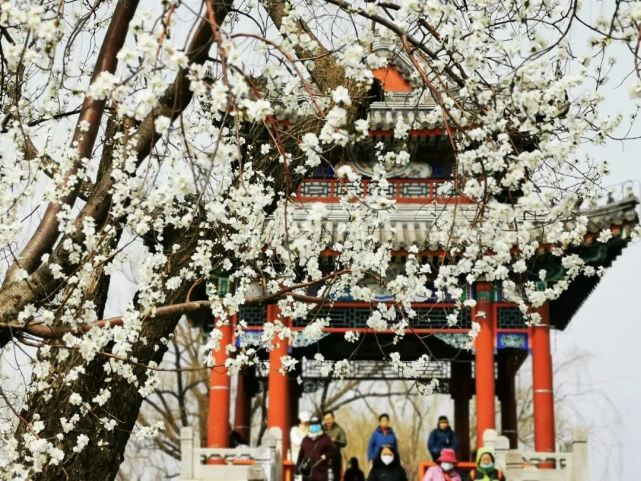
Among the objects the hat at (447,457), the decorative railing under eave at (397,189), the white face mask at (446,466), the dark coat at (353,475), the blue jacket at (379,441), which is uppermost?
the decorative railing under eave at (397,189)

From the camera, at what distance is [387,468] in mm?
12188

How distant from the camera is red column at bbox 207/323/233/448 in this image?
1498 cm

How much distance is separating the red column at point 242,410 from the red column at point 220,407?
2779 mm

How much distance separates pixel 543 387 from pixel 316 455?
14.8 ft

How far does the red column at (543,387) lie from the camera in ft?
48.1

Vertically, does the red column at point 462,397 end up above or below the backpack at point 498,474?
above

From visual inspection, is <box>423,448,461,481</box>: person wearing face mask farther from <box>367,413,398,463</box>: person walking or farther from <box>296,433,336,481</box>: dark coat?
<box>296,433,336,481</box>: dark coat

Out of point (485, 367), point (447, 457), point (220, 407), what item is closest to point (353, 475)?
point (220, 407)

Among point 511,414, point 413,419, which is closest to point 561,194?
point 511,414

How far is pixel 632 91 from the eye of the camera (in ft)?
16.6

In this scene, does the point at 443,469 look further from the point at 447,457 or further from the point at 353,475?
the point at 353,475

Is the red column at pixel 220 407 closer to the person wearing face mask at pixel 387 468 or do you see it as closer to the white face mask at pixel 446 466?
the person wearing face mask at pixel 387 468

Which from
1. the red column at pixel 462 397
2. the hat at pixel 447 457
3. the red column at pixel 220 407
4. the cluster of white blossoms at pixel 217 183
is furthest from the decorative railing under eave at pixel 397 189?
the cluster of white blossoms at pixel 217 183

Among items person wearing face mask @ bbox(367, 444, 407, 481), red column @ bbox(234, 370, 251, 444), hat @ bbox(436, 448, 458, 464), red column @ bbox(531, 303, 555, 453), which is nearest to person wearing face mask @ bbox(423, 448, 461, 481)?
hat @ bbox(436, 448, 458, 464)
